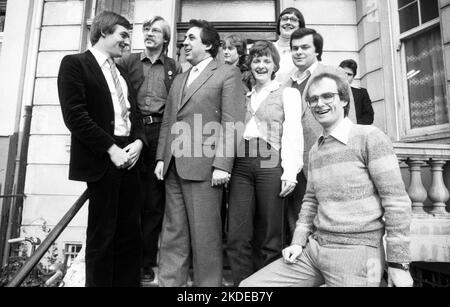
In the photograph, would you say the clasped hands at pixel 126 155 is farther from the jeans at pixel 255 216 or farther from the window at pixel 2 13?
the window at pixel 2 13

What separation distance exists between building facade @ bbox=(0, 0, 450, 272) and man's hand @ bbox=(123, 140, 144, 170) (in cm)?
285

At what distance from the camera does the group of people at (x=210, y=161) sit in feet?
5.35

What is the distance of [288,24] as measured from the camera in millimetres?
3061

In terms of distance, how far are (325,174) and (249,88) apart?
1.42 metres

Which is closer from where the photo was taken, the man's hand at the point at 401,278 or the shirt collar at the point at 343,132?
the man's hand at the point at 401,278

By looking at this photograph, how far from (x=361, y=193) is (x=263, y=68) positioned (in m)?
1.26

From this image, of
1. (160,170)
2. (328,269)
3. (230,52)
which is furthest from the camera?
(230,52)

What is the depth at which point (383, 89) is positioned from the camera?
14.3 feet

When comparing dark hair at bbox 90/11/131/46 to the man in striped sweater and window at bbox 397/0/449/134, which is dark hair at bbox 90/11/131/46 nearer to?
the man in striped sweater

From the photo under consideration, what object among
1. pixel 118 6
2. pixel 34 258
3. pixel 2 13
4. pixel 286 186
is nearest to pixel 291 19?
pixel 286 186

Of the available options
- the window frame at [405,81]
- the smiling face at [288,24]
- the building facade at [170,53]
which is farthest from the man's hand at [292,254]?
the window frame at [405,81]

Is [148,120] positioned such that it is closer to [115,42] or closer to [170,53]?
[115,42]

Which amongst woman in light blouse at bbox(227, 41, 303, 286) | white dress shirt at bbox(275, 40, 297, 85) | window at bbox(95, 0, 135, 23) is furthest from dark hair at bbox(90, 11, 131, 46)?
window at bbox(95, 0, 135, 23)
